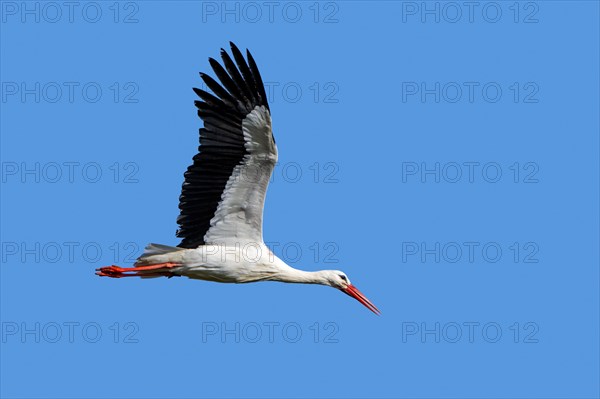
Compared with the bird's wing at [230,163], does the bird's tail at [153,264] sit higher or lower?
lower

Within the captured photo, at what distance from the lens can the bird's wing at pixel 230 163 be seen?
20.8 meters

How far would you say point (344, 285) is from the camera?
22.4 meters

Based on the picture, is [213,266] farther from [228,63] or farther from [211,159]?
[228,63]

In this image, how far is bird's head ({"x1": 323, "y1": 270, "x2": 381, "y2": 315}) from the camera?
22250 millimetres

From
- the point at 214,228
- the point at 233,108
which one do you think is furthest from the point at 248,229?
the point at 233,108

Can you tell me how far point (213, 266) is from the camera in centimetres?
2111

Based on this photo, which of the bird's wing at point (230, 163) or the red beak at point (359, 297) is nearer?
the bird's wing at point (230, 163)

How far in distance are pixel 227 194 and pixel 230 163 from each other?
1.58 feet

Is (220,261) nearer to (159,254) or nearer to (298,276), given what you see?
(159,254)

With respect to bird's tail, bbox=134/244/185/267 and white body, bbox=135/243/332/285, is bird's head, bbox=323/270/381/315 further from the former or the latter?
bird's tail, bbox=134/244/185/267

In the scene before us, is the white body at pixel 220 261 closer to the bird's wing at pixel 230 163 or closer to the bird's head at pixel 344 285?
the bird's wing at pixel 230 163

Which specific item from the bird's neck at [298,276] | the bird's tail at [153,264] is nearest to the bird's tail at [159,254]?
the bird's tail at [153,264]

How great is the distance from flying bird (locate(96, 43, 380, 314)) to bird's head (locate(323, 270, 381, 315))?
86 cm

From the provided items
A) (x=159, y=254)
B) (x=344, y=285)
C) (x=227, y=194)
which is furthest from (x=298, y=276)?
(x=159, y=254)
